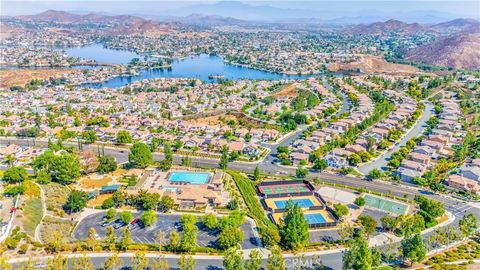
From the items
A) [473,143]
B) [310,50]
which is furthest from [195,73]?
[473,143]

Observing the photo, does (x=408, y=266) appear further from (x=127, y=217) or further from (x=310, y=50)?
(x=310, y=50)

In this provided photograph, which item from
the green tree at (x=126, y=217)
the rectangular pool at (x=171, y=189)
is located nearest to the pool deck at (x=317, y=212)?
the rectangular pool at (x=171, y=189)

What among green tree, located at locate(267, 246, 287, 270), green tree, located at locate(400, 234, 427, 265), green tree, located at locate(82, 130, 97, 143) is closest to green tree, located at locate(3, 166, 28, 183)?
green tree, located at locate(82, 130, 97, 143)

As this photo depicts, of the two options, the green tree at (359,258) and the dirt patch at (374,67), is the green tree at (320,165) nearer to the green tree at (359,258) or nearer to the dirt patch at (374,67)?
the green tree at (359,258)

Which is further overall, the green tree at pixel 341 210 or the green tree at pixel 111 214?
the green tree at pixel 341 210

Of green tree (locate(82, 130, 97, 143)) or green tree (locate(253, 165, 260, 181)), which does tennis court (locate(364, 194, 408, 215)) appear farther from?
green tree (locate(82, 130, 97, 143))

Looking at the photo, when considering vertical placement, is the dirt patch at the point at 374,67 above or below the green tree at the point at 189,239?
above

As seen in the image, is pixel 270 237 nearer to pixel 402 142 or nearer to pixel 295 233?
pixel 295 233
